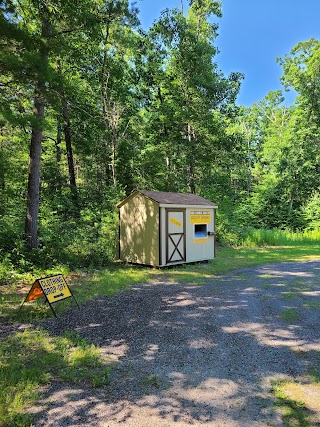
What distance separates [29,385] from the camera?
116 inches

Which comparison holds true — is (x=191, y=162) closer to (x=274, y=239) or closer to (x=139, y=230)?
(x=274, y=239)

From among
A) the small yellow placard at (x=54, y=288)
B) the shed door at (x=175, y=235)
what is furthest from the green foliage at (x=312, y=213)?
the small yellow placard at (x=54, y=288)

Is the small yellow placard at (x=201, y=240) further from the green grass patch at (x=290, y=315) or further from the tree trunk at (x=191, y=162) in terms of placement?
the tree trunk at (x=191, y=162)

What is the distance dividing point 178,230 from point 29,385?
712 cm

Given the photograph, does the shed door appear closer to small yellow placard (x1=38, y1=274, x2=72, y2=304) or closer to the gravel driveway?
the gravel driveway

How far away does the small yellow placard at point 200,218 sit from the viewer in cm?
1022

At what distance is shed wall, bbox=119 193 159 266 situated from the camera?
9.41m

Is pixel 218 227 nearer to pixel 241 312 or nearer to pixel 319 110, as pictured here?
pixel 241 312

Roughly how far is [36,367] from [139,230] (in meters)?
6.70

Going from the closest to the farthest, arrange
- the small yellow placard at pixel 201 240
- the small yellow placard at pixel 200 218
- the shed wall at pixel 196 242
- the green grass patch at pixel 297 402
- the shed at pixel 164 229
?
1. the green grass patch at pixel 297 402
2. the shed at pixel 164 229
3. the shed wall at pixel 196 242
4. the small yellow placard at pixel 200 218
5. the small yellow placard at pixel 201 240

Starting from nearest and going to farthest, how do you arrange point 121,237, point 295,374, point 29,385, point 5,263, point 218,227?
point 29,385, point 295,374, point 5,263, point 121,237, point 218,227

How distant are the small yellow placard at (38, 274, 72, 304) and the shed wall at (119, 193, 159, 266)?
4.10 m

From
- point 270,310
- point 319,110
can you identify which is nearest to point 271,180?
point 319,110

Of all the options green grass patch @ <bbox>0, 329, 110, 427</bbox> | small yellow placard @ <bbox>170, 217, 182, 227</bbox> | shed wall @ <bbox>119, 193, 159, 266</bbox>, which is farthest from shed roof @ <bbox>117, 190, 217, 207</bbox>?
green grass patch @ <bbox>0, 329, 110, 427</bbox>
